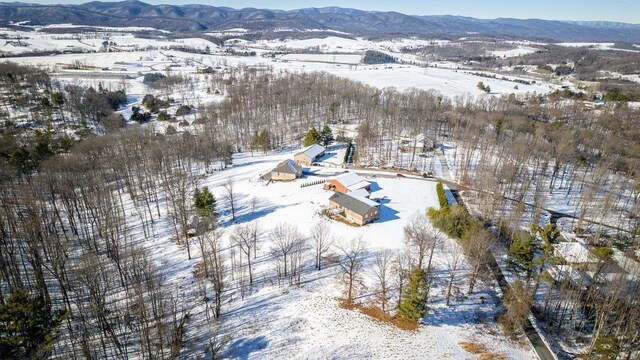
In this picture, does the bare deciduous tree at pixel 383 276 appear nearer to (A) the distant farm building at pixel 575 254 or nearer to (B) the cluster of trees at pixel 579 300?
(B) the cluster of trees at pixel 579 300

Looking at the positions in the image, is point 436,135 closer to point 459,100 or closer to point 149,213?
point 459,100

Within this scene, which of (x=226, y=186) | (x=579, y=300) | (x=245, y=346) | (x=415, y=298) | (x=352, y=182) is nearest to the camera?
(x=245, y=346)

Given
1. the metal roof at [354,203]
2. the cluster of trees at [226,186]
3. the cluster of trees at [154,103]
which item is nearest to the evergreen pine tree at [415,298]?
the cluster of trees at [226,186]

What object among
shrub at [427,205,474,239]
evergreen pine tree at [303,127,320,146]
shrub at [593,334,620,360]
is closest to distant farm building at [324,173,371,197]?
shrub at [427,205,474,239]

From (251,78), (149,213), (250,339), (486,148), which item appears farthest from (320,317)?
(251,78)

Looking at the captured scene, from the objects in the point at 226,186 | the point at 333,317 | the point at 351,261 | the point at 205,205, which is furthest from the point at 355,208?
the point at 226,186

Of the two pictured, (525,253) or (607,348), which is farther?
(525,253)

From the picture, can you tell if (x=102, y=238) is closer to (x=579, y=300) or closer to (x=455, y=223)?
(x=455, y=223)
